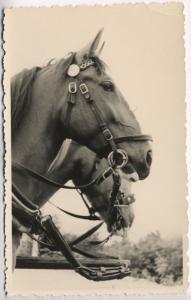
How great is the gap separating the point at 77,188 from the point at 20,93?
20 cm

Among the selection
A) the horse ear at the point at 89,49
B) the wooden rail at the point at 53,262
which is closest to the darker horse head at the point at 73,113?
Answer: the horse ear at the point at 89,49

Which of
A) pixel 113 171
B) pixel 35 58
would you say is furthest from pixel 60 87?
pixel 113 171

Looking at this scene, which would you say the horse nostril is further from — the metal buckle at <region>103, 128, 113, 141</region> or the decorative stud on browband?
→ the decorative stud on browband

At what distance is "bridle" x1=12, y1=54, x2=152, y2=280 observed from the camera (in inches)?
31.7

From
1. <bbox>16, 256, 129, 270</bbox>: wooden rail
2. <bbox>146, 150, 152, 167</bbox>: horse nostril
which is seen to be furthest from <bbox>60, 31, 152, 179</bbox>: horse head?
<bbox>16, 256, 129, 270</bbox>: wooden rail

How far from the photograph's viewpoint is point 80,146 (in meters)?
0.81

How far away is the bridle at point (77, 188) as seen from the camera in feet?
2.64

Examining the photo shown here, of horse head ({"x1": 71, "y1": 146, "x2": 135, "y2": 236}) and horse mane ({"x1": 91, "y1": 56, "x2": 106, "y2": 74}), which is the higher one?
horse mane ({"x1": 91, "y1": 56, "x2": 106, "y2": 74})


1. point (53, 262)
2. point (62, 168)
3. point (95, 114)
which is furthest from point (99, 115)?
point (53, 262)

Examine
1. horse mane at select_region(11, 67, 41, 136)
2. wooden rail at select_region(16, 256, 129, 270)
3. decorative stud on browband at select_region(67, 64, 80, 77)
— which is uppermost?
decorative stud on browband at select_region(67, 64, 80, 77)

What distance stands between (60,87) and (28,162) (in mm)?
149

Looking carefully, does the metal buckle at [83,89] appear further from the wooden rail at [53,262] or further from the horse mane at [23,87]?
the wooden rail at [53,262]

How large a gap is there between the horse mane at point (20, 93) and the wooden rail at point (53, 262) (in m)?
0.24

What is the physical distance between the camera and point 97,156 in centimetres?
81
